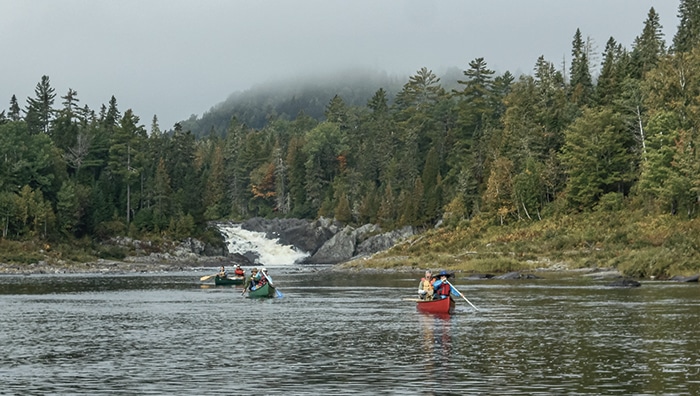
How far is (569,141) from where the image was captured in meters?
116

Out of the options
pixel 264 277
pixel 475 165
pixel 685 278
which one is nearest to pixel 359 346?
pixel 264 277

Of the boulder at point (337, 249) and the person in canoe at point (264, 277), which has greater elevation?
the boulder at point (337, 249)

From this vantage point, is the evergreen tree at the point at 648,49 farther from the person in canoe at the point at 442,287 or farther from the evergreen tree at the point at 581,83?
the person in canoe at the point at 442,287

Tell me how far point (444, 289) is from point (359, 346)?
1750 cm

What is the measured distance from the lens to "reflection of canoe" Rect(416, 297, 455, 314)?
51.5 m

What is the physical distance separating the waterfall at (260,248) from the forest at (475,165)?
22.2ft

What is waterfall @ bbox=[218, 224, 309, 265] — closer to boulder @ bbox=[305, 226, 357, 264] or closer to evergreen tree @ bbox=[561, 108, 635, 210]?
boulder @ bbox=[305, 226, 357, 264]

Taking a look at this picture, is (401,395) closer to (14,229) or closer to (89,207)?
(14,229)

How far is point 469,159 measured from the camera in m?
151

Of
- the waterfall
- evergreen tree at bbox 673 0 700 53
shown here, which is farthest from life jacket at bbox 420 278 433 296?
the waterfall

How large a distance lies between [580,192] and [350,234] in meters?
61.5

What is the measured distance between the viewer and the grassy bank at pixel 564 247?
79312mm

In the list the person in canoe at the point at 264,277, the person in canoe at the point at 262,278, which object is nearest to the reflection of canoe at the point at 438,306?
the person in canoe at the point at 264,277

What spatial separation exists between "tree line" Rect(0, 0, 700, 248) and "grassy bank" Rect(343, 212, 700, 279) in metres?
3.75
